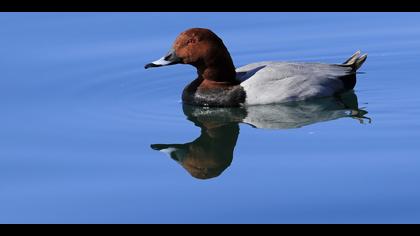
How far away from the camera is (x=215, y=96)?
9680mm

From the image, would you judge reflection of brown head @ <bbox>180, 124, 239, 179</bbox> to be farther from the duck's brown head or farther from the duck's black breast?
the duck's brown head

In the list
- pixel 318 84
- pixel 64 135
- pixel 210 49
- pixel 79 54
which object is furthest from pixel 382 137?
pixel 79 54

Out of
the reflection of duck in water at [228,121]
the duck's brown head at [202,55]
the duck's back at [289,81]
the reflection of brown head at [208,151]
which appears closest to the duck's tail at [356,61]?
the duck's back at [289,81]

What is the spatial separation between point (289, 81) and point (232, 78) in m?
0.60

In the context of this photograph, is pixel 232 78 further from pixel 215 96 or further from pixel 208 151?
pixel 208 151

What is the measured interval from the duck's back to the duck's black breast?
84mm

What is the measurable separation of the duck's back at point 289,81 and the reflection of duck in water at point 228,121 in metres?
0.09

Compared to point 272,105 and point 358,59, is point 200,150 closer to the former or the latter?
point 272,105

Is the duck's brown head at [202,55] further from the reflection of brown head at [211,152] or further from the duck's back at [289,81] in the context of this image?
the reflection of brown head at [211,152]

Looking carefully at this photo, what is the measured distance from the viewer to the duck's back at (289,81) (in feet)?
31.6

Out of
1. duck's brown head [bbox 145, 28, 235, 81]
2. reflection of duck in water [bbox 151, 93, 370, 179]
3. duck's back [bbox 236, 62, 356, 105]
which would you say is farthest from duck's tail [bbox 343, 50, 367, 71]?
duck's brown head [bbox 145, 28, 235, 81]

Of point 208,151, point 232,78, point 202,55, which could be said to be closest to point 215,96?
point 232,78

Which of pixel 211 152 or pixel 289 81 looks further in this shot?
pixel 289 81

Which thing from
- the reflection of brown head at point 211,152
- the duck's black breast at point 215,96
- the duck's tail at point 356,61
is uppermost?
the duck's tail at point 356,61
